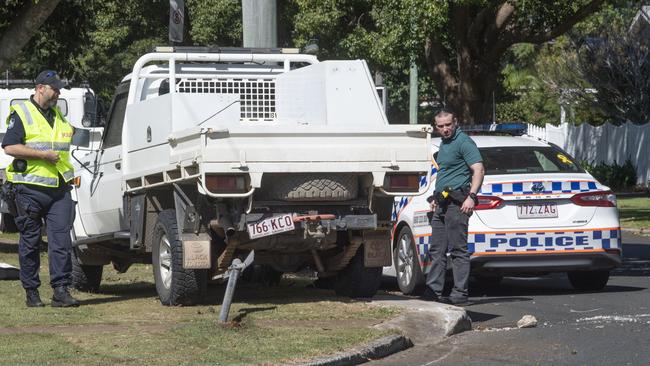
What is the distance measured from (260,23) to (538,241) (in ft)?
15.9

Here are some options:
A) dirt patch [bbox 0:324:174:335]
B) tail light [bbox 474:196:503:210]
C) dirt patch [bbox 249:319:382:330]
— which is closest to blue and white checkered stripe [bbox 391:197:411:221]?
tail light [bbox 474:196:503:210]

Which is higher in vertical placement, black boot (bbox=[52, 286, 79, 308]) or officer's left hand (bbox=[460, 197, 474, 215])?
officer's left hand (bbox=[460, 197, 474, 215])

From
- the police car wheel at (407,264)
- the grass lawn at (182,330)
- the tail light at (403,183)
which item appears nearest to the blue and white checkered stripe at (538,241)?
the police car wheel at (407,264)

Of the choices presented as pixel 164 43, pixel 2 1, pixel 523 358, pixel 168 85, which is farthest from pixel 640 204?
pixel 523 358

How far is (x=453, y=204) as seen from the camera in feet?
36.9

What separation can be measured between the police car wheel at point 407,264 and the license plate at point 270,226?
2789mm

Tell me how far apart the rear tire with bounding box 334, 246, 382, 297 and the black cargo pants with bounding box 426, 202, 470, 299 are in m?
0.50

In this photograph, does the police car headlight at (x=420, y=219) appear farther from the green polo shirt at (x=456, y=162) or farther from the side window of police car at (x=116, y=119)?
the side window of police car at (x=116, y=119)

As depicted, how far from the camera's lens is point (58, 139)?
34.4ft

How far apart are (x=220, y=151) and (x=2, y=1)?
7.41 metres

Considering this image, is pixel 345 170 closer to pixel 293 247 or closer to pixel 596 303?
pixel 293 247

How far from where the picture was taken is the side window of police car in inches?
468

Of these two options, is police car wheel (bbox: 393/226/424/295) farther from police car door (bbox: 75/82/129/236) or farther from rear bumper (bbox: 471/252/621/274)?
police car door (bbox: 75/82/129/236)

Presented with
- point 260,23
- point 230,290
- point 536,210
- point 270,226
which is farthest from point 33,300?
point 260,23
